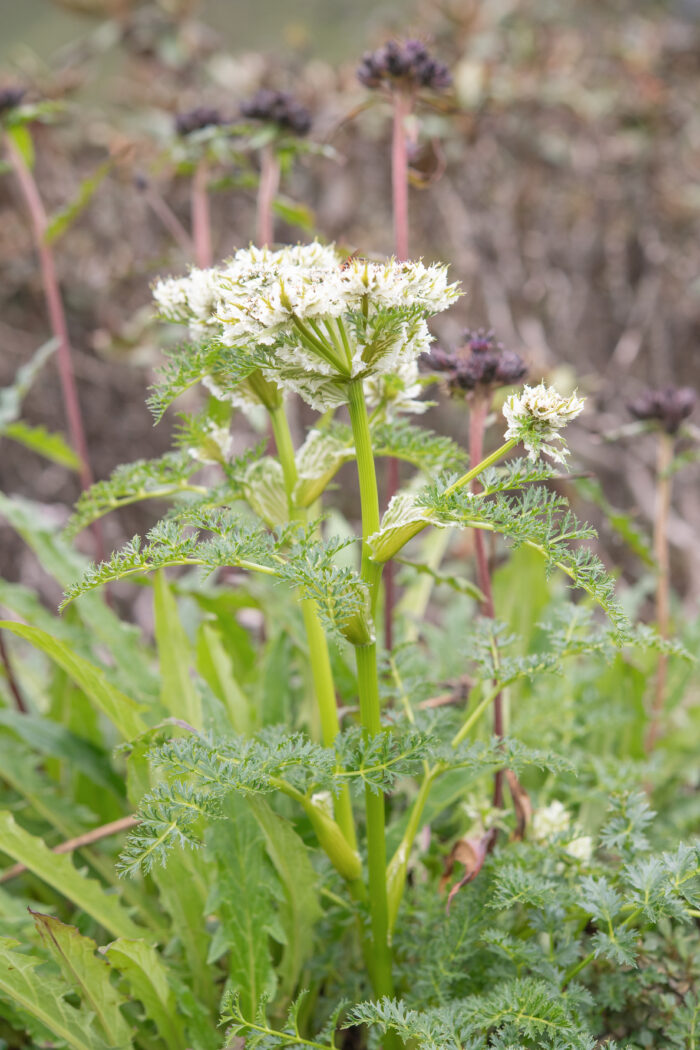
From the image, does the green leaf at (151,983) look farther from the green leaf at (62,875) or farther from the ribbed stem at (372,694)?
the ribbed stem at (372,694)

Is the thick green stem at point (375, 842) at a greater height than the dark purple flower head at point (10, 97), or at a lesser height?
lesser

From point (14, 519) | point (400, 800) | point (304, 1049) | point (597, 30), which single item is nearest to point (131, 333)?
point (14, 519)

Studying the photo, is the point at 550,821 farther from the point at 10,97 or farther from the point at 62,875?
the point at 10,97

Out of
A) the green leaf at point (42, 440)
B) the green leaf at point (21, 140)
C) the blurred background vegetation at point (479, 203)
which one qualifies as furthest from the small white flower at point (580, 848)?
the blurred background vegetation at point (479, 203)

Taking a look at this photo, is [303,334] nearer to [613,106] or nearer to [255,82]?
[255,82]

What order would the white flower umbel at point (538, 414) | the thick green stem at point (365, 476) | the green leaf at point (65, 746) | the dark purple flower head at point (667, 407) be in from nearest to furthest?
1. the white flower umbel at point (538, 414)
2. the thick green stem at point (365, 476)
3. the green leaf at point (65, 746)
4. the dark purple flower head at point (667, 407)

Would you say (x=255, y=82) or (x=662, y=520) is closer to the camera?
(x=662, y=520)
